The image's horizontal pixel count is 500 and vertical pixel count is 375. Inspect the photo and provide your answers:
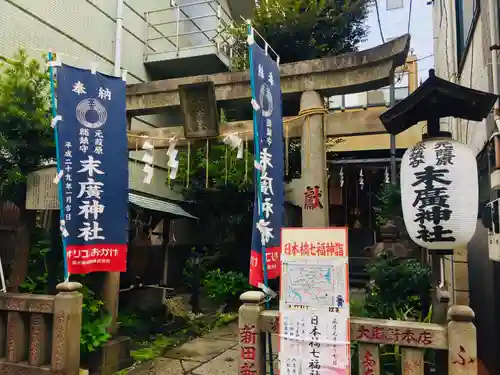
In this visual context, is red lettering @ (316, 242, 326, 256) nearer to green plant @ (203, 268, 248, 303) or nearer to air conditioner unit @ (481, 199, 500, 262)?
air conditioner unit @ (481, 199, 500, 262)

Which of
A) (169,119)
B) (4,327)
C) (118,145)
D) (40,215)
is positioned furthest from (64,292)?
(169,119)

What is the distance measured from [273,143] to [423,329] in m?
3.27

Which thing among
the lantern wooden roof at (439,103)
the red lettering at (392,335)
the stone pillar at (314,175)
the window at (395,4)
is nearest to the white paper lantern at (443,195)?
the lantern wooden roof at (439,103)

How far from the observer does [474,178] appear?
4.45 metres

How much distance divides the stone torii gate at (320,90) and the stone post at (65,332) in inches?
63.7

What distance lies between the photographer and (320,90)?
750 centimetres

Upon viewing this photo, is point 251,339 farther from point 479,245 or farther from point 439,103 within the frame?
point 479,245

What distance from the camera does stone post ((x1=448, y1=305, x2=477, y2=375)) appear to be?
4.04 m

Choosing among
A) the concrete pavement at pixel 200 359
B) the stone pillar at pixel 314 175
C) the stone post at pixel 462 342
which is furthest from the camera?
the concrete pavement at pixel 200 359

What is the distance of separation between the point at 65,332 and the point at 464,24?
9599 mm

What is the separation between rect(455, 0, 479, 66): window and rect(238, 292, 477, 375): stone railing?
5529mm

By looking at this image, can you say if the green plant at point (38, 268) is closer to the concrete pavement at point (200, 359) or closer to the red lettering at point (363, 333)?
the concrete pavement at point (200, 359)

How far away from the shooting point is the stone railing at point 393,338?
4.05 meters

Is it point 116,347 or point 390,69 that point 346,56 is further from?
point 116,347
